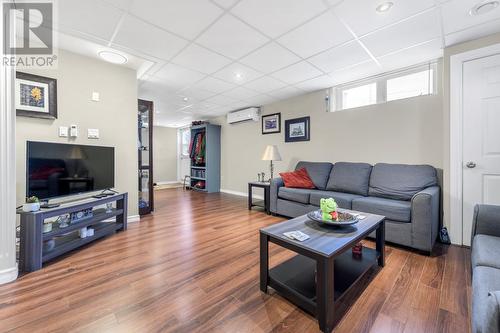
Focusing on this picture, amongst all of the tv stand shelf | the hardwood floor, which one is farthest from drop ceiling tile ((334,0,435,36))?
the tv stand shelf

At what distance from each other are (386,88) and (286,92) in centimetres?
164

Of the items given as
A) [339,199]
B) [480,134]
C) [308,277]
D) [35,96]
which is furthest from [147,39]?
[480,134]

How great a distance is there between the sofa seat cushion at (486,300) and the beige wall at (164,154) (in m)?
7.92

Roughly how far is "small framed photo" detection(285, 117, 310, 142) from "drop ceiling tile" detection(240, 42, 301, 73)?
1456 mm

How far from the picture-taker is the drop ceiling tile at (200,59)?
2.54 meters

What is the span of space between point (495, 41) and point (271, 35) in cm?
231

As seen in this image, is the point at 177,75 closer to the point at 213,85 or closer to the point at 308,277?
the point at 213,85

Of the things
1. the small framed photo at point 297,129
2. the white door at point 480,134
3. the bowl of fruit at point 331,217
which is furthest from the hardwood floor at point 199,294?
the small framed photo at point 297,129

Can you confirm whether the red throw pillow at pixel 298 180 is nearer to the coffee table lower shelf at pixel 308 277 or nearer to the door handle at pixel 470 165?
the coffee table lower shelf at pixel 308 277

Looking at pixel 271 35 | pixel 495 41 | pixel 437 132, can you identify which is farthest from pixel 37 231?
pixel 495 41

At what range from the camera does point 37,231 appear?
1842mm

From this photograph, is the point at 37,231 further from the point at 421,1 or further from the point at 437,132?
the point at 437,132

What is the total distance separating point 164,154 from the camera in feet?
25.8

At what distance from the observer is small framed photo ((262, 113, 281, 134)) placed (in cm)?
471
